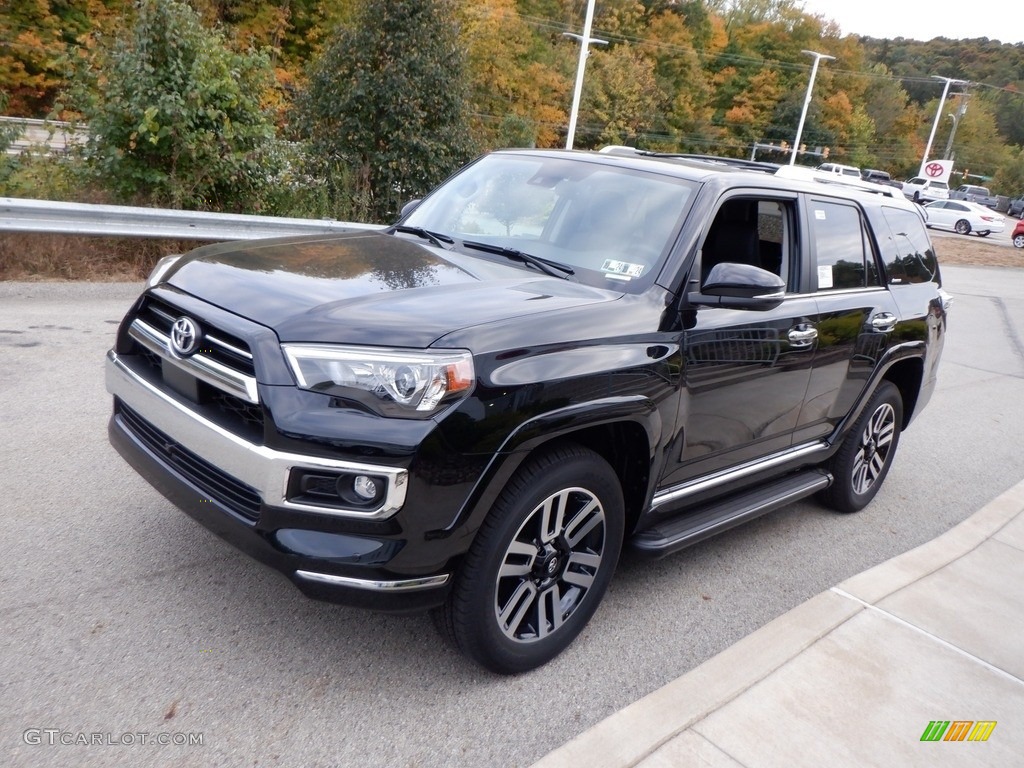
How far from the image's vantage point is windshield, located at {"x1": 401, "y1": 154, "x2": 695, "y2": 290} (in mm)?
3688

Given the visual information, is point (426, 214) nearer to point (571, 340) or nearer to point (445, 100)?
point (571, 340)

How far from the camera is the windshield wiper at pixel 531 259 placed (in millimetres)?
3676

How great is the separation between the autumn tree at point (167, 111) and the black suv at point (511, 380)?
574 cm

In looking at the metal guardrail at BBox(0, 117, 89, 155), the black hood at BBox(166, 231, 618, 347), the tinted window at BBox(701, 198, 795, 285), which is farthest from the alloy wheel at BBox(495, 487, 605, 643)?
the metal guardrail at BBox(0, 117, 89, 155)

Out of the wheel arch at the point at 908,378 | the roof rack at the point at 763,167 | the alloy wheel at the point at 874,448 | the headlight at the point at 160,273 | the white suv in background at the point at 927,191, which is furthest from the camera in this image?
the white suv in background at the point at 927,191

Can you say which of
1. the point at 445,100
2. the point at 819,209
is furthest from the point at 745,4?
the point at 819,209

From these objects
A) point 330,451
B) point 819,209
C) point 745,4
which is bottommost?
point 330,451

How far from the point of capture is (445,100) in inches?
497

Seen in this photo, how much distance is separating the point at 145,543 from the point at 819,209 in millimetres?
3704

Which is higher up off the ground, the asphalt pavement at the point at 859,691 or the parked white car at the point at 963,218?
the asphalt pavement at the point at 859,691

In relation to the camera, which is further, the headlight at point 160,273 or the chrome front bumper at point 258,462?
the headlight at point 160,273

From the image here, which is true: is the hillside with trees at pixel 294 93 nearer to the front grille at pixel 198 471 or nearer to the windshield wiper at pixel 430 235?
the windshield wiper at pixel 430 235

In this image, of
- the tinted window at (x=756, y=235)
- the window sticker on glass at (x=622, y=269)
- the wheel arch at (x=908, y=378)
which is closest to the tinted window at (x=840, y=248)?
the tinted window at (x=756, y=235)

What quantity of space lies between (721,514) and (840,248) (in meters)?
1.69
